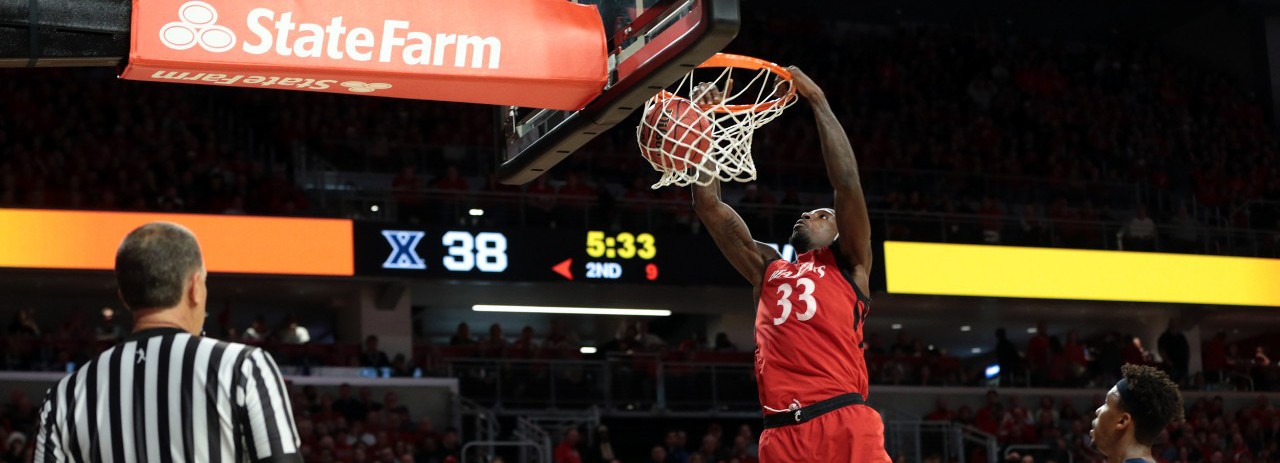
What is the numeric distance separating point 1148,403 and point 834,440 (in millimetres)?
1407

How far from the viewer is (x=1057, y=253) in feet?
69.8

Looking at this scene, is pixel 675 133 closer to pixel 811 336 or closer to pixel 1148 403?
pixel 811 336

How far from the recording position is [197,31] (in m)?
5.04

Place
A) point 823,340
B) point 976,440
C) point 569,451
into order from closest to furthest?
point 823,340, point 569,451, point 976,440

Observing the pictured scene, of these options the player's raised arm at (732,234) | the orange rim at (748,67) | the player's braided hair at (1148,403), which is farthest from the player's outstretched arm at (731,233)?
the player's braided hair at (1148,403)

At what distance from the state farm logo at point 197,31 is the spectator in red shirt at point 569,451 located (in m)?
10.6

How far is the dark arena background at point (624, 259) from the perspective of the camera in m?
17.5

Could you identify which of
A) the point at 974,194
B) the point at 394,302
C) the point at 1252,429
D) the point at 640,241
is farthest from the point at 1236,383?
the point at 394,302

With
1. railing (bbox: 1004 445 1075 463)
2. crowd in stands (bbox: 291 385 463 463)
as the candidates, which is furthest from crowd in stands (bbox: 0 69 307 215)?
railing (bbox: 1004 445 1075 463)

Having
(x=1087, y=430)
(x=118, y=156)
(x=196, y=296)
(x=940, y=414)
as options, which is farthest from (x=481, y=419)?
(x=196, y=296)

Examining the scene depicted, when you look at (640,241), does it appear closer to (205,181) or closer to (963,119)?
(205,181)

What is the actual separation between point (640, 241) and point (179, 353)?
16090 mm

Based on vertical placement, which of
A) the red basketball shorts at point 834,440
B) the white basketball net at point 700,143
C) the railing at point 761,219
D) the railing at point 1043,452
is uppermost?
the railing at point 761,219

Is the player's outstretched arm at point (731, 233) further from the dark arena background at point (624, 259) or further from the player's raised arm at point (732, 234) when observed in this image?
the dark arena background at point (624, 259)
